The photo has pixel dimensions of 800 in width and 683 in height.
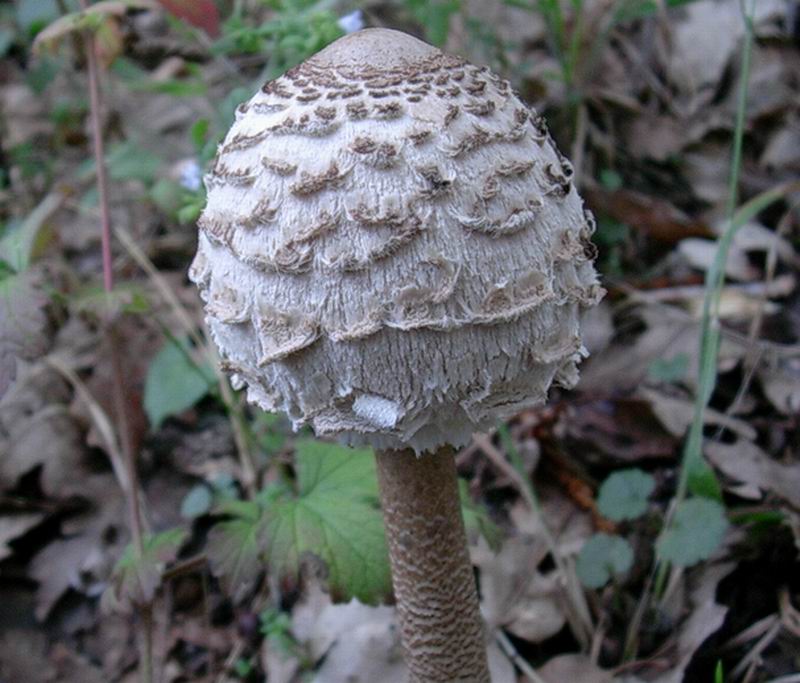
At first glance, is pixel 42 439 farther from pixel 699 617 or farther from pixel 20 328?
pixel 699 617

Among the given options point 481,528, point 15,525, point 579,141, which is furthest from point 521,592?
point 579,141

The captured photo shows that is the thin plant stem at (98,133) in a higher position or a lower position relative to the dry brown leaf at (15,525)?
higher

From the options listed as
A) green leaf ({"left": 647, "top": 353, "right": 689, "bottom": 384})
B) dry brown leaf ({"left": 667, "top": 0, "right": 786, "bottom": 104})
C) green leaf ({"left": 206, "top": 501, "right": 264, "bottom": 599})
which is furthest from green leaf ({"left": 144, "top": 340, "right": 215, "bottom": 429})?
dry brown leaf ({"left": 667, "top": 0, "right": 786, "bottom": 104})

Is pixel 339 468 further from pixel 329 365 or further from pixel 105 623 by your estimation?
pixel 105 623

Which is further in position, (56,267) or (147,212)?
(147,212)

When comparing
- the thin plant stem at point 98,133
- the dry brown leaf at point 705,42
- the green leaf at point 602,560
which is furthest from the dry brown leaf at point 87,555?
the dry brown leaf at point 705,42

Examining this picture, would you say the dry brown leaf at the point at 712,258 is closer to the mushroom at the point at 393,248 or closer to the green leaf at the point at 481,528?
the green leaf at the point at 481,528

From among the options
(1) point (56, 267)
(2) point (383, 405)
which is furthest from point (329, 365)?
(1) point (56, 267)
